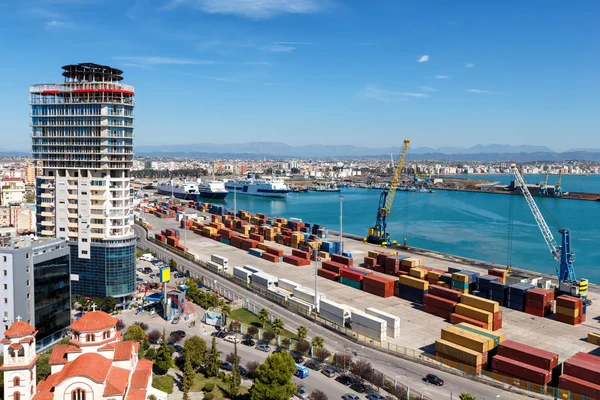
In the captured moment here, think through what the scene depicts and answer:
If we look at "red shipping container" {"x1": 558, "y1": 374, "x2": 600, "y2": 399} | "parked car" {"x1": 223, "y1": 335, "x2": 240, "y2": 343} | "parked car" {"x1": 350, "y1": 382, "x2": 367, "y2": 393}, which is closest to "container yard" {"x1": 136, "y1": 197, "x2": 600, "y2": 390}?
"red shipping container" {"x1": 558, "y1": 374, "x2": 600, "y2": 399}

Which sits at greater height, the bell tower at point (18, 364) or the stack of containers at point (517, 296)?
the bell tower at point (18, 364)

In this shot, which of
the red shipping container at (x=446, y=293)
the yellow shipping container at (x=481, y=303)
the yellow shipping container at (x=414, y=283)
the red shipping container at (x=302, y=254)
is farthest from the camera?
the red shipping container at (x=302, y=254)

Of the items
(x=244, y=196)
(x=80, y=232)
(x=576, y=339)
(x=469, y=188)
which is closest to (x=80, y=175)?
(x=80, y=232)

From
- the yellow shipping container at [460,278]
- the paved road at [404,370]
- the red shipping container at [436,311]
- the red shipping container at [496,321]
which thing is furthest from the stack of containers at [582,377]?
the yellow shipping container at [460,278]

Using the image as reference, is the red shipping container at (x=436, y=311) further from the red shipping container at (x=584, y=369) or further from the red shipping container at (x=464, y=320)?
the red shipping container at (x=584, y=369)

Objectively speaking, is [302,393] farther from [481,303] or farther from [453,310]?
[481,303]

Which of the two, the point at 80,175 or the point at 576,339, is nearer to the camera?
the point at 576,339

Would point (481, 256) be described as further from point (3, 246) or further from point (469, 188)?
point (469, 188)
